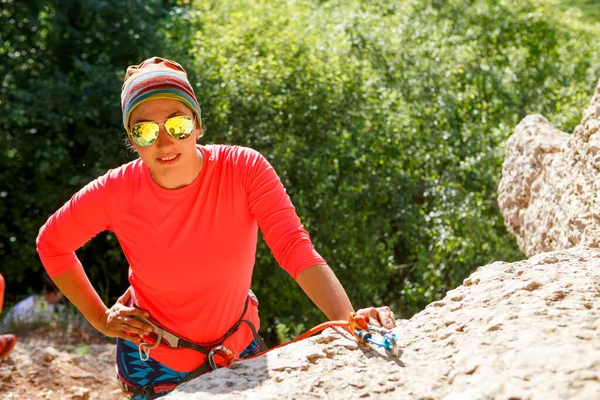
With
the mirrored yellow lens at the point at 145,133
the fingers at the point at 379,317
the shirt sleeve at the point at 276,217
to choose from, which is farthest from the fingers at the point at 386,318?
the mirrored yellow lens at the point at 145,133

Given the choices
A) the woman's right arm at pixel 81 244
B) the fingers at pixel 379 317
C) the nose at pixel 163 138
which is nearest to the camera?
the fingers at pixel 379 317

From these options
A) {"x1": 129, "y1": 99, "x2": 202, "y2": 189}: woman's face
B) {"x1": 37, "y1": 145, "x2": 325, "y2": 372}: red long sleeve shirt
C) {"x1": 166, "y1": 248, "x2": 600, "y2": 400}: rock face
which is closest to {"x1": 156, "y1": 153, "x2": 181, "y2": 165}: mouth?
{"x1": 129, "y1": 99, "x2": 202, "y2": 189}: woman's face

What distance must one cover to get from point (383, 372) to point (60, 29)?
791cm

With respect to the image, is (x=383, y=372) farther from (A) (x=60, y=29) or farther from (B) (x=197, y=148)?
(A) (x=60, y=29)

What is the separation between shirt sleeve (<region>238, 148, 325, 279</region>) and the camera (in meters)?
2.54

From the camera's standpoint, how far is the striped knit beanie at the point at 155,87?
2.69 m

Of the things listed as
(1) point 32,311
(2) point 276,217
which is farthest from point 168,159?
(1) point 32,311

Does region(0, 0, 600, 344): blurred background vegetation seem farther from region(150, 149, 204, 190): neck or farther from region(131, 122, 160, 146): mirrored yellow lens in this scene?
region(131, 122, 160, 146): mirrored yellow lens

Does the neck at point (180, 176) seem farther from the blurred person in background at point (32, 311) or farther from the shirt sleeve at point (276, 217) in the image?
the blurred person in background at point (32, 311)

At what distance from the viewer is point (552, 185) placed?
4.46m

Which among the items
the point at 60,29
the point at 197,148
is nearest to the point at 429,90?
the point at 60,29

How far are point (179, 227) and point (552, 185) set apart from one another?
8.24ft

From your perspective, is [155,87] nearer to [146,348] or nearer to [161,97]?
[161,97]

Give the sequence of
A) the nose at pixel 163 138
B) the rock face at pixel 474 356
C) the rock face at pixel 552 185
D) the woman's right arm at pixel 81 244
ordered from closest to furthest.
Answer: the rock face at pixel 474 356
the nose at pixel 163 138
the woman's right arm at pixel 81 244
the rock face at pixel 552 185
